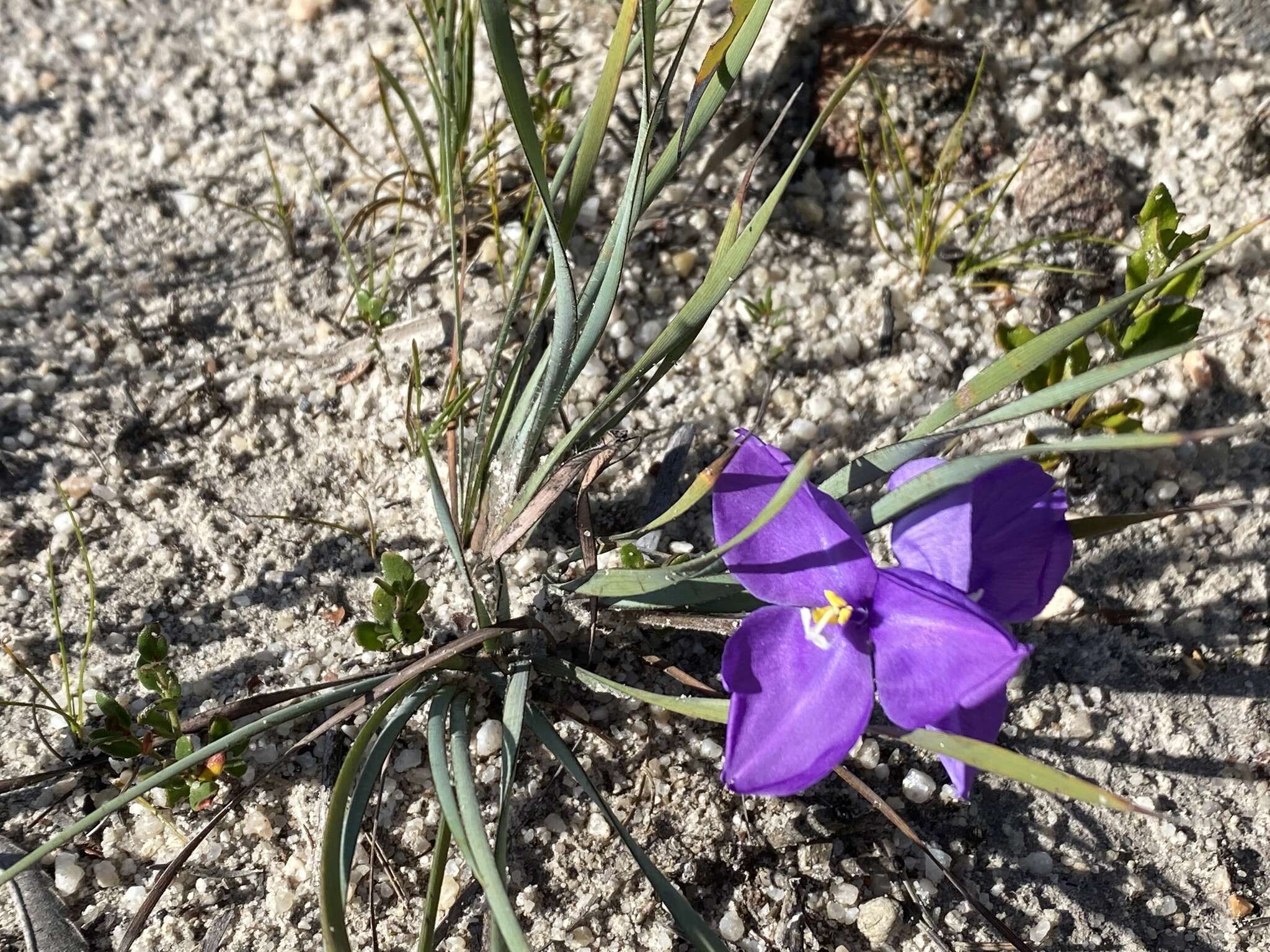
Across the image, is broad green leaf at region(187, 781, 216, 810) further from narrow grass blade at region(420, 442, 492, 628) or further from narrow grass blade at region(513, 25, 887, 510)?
narrow grass blade at region(513, 25, 887, 510)

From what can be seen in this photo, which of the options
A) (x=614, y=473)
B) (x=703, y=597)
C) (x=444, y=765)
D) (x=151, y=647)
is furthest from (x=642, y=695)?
(x=151, y=647)

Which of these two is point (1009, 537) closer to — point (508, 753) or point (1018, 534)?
point (1018, 534)

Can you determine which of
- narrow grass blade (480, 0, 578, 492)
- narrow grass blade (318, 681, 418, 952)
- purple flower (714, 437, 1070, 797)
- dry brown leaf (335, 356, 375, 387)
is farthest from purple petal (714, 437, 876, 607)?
dry brown leaf (335, 356, 375, 387)

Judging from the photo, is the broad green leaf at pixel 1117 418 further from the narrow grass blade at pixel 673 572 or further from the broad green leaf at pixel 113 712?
the broad green leaf at pixel 113 712

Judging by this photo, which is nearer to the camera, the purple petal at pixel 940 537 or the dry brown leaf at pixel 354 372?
the purple petal at pixel 940 537

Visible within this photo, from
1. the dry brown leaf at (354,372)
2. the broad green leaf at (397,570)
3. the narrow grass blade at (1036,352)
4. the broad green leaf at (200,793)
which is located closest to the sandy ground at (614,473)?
the dry brown leaf at (354,372)

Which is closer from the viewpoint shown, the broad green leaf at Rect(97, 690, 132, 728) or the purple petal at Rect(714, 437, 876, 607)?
the purple petal at Rect(714, 437, 876, 607)
